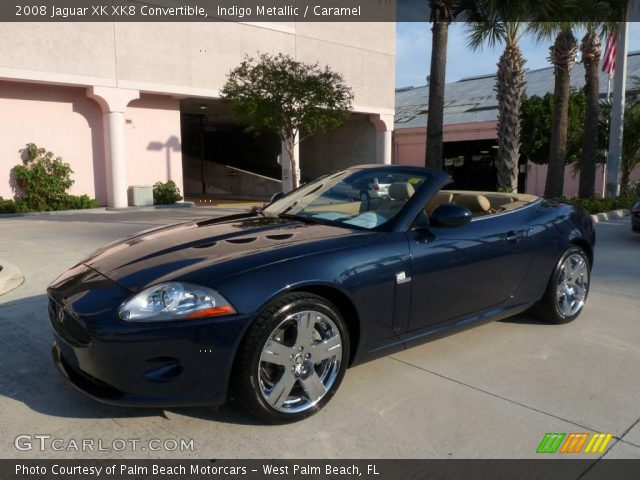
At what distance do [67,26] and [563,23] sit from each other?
13.6 metres

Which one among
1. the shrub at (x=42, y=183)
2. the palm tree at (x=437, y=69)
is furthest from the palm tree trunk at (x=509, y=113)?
the shrub at (x=42, y=183)

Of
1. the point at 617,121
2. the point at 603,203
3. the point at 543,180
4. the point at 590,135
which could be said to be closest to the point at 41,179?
the point at 603,203

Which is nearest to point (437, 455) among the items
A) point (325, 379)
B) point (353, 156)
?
point (325, 379)

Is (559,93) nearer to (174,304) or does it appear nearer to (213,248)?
(213,248)

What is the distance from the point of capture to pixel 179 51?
728 inches

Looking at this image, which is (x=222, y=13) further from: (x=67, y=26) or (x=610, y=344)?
(x=610, y=344)

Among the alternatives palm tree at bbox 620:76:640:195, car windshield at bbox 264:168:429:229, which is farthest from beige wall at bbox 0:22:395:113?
car windshield at bbox 264:168:429:229

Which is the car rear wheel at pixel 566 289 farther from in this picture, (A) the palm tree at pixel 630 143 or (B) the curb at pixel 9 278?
(A) the palm tree at pixel 630 143

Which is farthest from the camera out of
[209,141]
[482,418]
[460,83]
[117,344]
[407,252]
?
[460,83]

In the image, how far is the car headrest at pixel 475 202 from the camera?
15.1ft

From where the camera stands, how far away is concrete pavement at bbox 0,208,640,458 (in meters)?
2.92

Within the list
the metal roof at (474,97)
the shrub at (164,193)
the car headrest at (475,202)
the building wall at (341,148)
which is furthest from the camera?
the metal roof at (474,97)

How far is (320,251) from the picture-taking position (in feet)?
10.7

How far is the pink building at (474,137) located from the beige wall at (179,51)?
18.2ft
